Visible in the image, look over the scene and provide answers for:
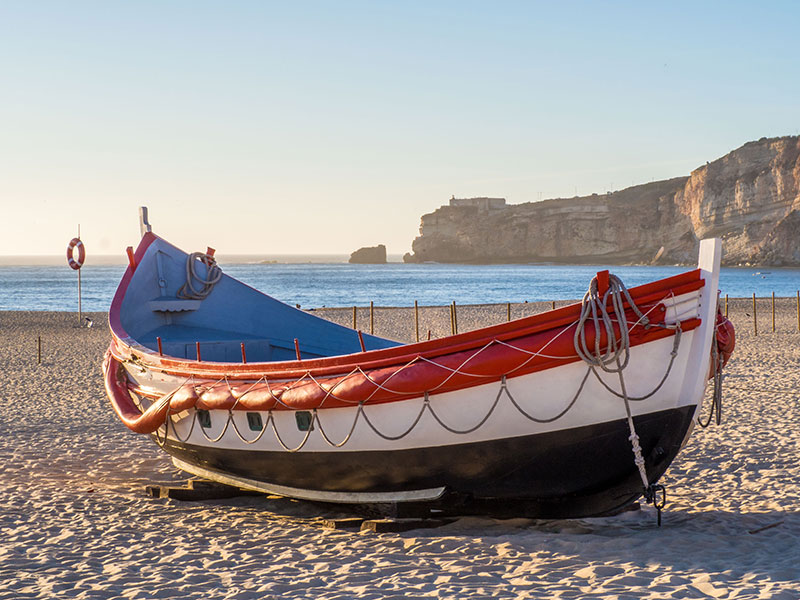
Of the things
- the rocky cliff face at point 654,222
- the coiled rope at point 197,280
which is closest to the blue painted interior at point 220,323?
the coiled rope at point 197,280

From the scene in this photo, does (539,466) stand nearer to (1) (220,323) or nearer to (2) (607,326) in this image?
(2) (607,326)

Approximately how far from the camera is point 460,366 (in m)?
5.12

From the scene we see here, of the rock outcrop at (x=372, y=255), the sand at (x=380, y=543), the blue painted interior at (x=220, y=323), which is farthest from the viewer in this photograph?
the rock outcrop at (x=372, y=255)

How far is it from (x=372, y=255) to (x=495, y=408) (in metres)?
192

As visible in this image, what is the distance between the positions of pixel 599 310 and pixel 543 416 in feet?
2.62

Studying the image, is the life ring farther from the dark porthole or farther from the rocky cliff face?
the rocky cliff face

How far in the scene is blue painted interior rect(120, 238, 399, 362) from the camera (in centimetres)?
878

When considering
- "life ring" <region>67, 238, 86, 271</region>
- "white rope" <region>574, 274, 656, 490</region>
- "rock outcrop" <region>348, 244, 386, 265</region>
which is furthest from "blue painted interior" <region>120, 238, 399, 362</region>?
"rock outcrop" <region>348, 244, 386, 265</region>

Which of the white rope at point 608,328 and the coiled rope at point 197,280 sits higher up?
the coiled rope at point 197,280

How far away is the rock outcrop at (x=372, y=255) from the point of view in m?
196

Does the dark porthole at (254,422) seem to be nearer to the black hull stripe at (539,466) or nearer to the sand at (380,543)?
the black hull stripe at (539,466)

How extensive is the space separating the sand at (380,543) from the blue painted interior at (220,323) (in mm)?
1409

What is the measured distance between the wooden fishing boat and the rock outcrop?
18947 centimetres

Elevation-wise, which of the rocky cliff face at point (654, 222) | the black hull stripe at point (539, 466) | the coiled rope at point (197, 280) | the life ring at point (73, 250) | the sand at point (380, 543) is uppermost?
the rocky cliff face at point (654, 222)
